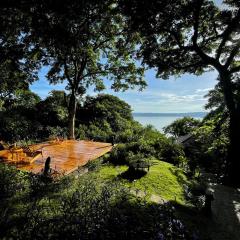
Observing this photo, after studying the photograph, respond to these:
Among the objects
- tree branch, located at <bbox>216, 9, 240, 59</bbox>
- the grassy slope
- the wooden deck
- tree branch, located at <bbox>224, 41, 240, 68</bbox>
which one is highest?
tree branch, located at <bbox>216, 9, 240, 59</bbox>

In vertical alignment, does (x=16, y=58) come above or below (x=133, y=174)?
above

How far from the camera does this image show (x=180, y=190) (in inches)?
467

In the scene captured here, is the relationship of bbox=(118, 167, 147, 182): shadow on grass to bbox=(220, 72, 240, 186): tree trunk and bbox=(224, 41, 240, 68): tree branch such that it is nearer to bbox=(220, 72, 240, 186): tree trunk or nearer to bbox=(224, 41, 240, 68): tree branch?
bbox=(220, 72, 240, 186): tree trunk

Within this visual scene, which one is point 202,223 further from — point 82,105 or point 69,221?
point 82,105

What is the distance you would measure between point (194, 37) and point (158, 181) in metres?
9.05

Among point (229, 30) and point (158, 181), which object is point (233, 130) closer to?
point (229, 30)

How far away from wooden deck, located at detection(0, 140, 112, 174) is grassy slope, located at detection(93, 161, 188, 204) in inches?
47.1

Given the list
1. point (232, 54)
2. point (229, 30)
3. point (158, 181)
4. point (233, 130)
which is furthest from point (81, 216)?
point (232, 54)

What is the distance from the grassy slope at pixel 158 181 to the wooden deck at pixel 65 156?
120cm

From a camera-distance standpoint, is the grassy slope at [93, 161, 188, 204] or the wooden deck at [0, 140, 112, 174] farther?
the wooden deck at [0, 140, 112, 174]

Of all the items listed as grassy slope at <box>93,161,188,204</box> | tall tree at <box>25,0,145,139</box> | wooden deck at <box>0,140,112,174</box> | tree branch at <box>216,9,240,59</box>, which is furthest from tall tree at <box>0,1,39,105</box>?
tree branch at <box>216,9,240,59</box>

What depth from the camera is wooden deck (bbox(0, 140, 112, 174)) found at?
Result: 39.0ft

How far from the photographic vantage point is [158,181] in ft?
40.2

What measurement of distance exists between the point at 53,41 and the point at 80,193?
23.5ft
